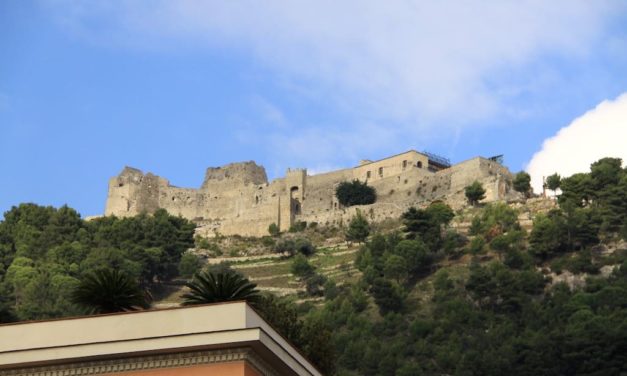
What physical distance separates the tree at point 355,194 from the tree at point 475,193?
26.2 ft

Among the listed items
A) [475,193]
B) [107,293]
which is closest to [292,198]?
[475,193]

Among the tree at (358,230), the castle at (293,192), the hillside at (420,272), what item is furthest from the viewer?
the castle at (293,192)

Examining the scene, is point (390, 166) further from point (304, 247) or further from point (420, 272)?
point (420, 272)

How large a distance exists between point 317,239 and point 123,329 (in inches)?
2670

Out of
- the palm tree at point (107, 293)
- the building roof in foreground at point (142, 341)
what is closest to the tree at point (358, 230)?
the palm tree at point (107, 293)

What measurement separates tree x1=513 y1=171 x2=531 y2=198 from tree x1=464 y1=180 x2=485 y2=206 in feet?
7.94

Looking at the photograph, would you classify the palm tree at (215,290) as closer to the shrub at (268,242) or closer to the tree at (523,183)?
the shrub at (268,242)

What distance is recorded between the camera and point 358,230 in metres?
80.6

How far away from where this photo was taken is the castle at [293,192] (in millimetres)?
85062

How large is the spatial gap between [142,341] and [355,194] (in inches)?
2814

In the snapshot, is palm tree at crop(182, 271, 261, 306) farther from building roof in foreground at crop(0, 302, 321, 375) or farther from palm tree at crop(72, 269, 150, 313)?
building roof in foreground at crop(0, 302, 321, 375)

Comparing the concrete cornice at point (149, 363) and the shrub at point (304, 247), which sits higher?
the shrub at point (304, 247)

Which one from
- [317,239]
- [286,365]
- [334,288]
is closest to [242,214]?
[317,239]

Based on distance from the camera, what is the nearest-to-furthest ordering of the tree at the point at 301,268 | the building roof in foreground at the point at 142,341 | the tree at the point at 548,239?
1. the building roof in foreground at the point at 142,341
2. the tree at the point at 548,239
3. the tree at the point at 301,268
